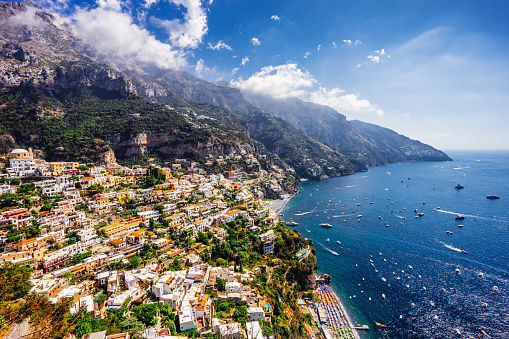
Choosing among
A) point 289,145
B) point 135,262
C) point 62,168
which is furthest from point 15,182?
point 289,145

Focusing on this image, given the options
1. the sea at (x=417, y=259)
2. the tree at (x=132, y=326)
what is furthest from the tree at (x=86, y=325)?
the sea at (x=417, y=259)

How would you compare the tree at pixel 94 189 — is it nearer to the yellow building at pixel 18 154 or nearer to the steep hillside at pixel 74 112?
the yellow building at pixel 18 154

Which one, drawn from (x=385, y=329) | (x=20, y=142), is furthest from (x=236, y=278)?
(x=20, y=142)

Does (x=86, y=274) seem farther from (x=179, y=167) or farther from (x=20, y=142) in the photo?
(x=20, y=142)

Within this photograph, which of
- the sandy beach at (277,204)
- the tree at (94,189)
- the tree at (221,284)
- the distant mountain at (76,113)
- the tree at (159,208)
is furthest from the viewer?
the sandy beach at (277,204)

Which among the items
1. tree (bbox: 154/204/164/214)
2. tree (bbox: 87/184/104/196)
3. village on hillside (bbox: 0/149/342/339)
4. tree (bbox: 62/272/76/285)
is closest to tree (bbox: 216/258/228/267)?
village on hillside (bbox: 0/149/342/339)

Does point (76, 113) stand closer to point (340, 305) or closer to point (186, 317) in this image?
point (186, 317)

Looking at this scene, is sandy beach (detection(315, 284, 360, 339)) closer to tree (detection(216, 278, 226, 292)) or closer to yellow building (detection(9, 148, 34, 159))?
tree (detection(216, 278, 226, 292))

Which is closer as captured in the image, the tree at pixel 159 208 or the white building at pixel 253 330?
the white building at pixel 253 330
